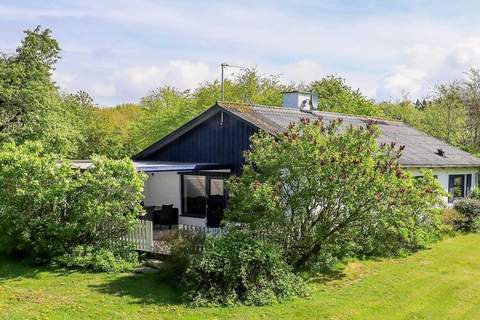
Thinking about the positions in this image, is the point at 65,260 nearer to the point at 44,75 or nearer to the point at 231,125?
the point at 231,125

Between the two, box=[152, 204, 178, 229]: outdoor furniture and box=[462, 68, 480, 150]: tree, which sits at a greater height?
box=[462, 68, 480, 150]: tree

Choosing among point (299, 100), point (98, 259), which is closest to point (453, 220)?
point (299, 100)

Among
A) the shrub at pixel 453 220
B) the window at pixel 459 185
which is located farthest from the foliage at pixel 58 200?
the window at pixel 459 185

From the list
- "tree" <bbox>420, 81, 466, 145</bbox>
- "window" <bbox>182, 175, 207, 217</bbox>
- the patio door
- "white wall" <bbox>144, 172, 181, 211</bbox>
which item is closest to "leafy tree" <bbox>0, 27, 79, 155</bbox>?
"white wall" <bbox>144, 172, 181, 211</bbox>

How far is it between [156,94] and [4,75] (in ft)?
79.4

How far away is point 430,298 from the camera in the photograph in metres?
11.2

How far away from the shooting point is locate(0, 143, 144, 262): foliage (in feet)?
42.0

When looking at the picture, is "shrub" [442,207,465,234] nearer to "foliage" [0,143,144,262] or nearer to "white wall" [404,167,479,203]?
"white wall" [404,167,479,203]

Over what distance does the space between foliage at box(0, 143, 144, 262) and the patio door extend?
4.40m

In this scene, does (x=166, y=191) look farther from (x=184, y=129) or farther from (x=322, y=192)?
(x=322, y=192)

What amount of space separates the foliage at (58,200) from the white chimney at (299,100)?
11441 mm

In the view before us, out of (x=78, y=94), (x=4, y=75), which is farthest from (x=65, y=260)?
(x=78, y=94)

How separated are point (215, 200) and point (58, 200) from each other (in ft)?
20.2

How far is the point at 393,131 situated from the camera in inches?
974
